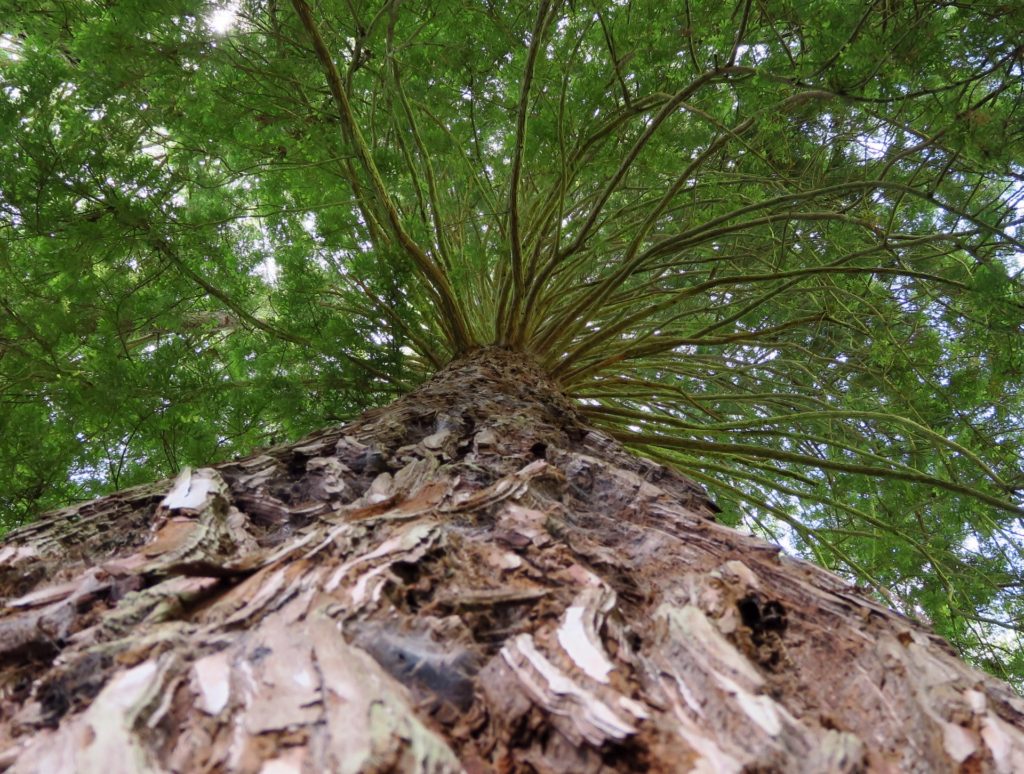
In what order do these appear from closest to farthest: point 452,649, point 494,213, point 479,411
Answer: point 452,649 → point 479,411 → point 494,213

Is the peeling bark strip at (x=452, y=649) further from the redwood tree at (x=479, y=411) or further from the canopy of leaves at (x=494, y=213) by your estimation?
the canopy of leaves at (x=494, y=213)

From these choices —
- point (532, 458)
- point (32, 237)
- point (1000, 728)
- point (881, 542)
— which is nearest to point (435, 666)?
point (1000, 728)

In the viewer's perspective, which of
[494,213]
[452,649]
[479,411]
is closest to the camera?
[452,649]

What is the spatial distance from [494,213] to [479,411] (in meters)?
1.60

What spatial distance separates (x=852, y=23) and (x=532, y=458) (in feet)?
5.97

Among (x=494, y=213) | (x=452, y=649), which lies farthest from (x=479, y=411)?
(x=494, y=213)

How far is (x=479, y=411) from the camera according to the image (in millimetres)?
1813

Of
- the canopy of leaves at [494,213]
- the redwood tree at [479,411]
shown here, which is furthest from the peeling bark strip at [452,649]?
the canopy of leaves at [494,213]

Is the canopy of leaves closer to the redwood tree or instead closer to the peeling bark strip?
the redwood tree

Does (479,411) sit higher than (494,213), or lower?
lower

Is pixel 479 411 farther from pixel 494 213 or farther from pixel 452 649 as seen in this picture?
pixel 494 213

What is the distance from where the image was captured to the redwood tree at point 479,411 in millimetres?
616

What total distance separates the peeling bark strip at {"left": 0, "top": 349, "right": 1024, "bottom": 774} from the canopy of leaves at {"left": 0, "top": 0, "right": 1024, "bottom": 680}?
4.70ft

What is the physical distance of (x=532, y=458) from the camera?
1448 mm
